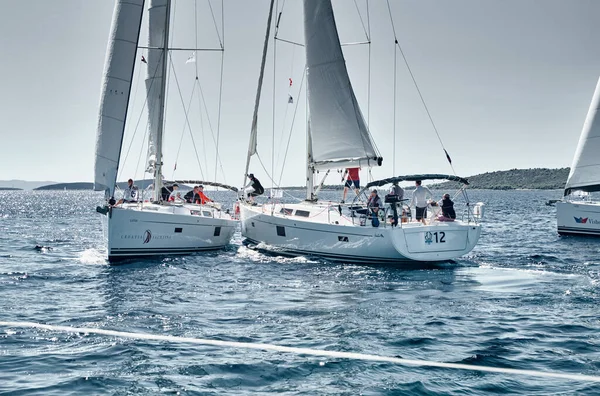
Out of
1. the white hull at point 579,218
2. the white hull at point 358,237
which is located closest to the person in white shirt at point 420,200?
the white hull at point 358,237

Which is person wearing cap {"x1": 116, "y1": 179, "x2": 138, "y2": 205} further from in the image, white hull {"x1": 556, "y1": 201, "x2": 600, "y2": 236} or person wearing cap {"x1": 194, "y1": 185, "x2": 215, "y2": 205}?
white hull {"x1": 556, "y1": 201, "x2": 600, "y2": 236}

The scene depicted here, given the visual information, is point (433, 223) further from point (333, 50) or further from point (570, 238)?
point (570, 238)

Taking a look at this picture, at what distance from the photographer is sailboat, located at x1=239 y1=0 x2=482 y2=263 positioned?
65.5ft

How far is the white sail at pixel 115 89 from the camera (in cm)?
2181

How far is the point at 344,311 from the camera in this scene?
13.0m

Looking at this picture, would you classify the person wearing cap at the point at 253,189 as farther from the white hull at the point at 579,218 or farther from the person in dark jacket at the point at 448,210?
the white hull at the point at 579,218

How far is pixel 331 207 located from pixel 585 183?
754 inches

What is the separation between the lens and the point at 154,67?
1085 inches

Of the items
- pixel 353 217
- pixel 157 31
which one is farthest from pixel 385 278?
pixel 157 31

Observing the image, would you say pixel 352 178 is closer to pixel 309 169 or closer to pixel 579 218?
pixel 309 169

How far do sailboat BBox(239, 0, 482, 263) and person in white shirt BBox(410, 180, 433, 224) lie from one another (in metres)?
0.65

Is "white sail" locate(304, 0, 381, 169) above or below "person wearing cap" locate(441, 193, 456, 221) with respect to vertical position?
above

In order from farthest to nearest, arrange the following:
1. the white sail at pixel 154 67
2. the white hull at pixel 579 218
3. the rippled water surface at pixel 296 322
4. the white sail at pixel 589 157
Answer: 1. the white sail at pixel 589 157
2. the white hull at pixel 579 218
3. the white sail at pixel 154 67
4. the rippled water surface at pixel 296 322

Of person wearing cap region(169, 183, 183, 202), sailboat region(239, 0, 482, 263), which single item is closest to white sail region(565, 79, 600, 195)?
sailboat region(239, 0, 482, 263)
